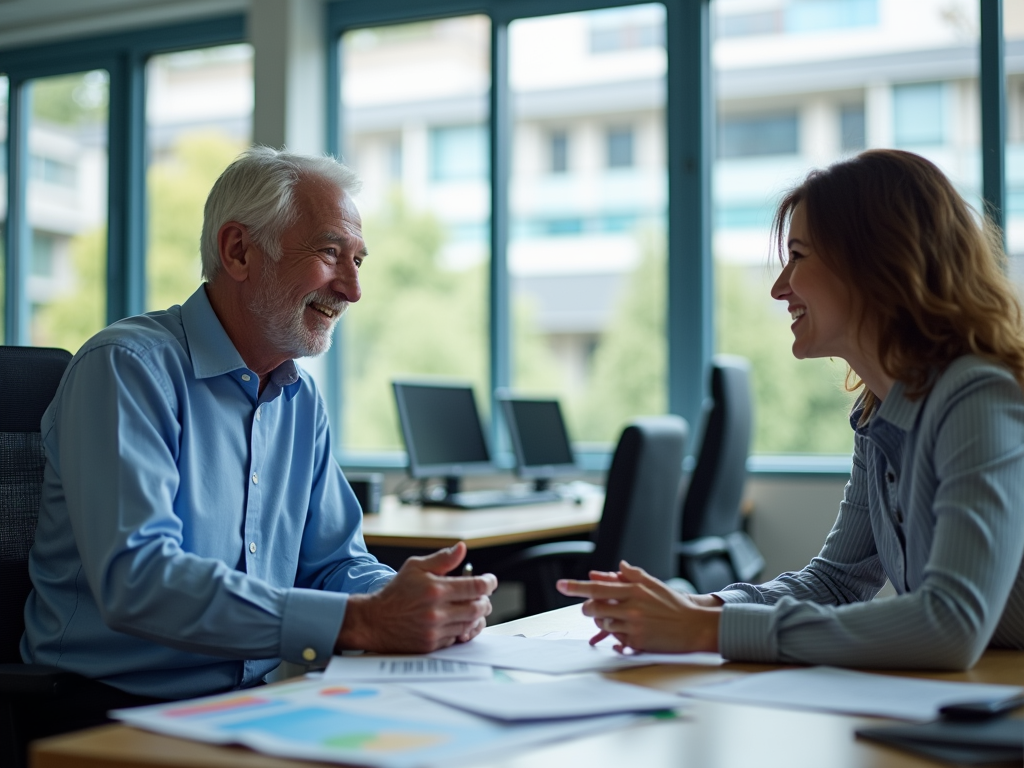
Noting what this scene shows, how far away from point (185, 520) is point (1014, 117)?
152 inches

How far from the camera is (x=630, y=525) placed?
3.06 m

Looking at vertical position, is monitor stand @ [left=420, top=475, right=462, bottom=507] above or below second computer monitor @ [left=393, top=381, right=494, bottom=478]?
below

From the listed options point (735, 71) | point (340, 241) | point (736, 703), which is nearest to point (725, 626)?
point (736, 703)

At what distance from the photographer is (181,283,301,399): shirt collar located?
173 cm

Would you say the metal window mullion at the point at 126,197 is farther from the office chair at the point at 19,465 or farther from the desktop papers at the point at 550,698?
the desktop papers at the point at 550,698

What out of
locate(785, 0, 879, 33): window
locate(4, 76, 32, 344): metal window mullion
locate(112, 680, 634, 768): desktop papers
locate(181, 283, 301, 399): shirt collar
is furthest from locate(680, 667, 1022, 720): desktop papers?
locate(4, 76, 32, 344): metal window mullion

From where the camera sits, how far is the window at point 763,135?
16.9 feet

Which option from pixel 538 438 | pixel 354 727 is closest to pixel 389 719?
pixel 354 727

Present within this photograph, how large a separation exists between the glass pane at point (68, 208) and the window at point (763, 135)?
130 inches

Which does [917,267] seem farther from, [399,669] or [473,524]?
[473,524]

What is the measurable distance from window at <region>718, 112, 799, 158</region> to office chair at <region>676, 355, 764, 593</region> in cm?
177

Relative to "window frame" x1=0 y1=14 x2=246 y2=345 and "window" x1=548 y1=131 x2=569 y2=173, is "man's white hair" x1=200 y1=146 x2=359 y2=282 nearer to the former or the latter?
"window frame" x1=0 y1=14 x2=246 y2=345

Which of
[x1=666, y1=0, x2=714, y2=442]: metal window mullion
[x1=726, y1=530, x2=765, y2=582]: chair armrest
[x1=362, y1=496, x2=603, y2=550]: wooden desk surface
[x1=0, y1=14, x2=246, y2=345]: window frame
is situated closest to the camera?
[x1=362, y1=496, x2=603, y2=550]: wooden desk surface

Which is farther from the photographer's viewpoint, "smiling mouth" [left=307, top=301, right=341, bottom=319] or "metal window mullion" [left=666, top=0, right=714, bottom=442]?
"metal window mullion" [left=666, top=0, right=714, bottom=442]
